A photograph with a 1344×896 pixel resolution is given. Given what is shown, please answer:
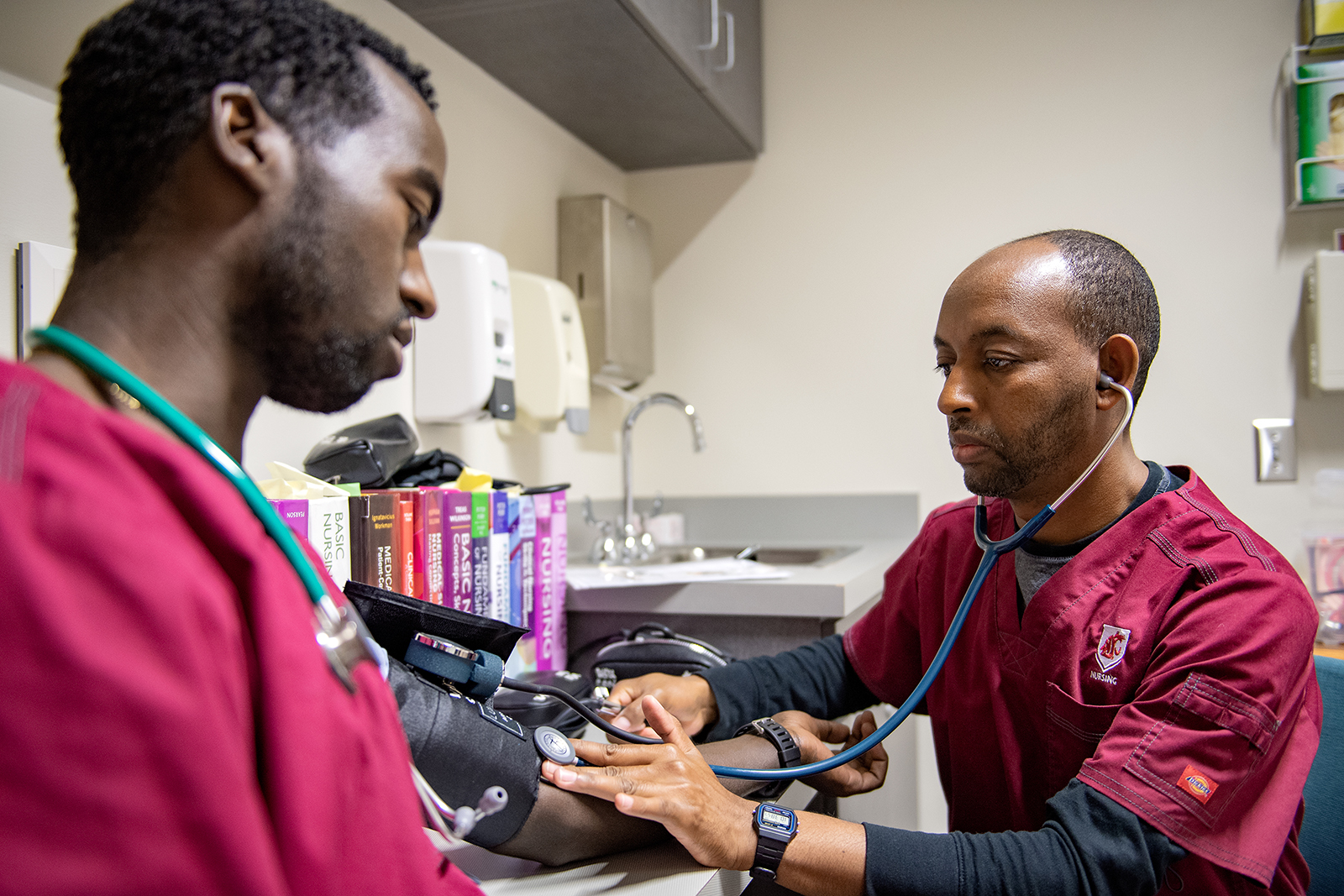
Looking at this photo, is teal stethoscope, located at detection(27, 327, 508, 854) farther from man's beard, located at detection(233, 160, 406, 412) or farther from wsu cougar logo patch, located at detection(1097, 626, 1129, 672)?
wsu cougar logo patch, located at detection(1097, 626, 1129, 672)

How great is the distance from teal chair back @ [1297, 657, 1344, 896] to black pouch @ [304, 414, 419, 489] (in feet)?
3.80

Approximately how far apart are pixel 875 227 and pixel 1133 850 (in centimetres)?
200

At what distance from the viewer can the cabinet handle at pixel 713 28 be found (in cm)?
207

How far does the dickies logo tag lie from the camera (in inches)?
30.8

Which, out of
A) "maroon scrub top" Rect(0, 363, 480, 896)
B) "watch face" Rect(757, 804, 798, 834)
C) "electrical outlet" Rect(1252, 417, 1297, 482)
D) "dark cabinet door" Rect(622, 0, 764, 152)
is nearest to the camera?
"maroon scrub top" Rect(0, 363, 480, 896)

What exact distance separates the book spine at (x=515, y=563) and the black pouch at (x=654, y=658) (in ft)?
0.52

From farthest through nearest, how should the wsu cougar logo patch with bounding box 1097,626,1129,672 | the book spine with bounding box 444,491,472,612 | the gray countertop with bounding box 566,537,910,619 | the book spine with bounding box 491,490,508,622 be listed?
1. the gray countertop with bounding box 566,537,910,619
2. the book spine with bounding box 491,490,508,622
3. the book spine with bounding box 444,491,472,612
4. the wsu cougar logo patch with bounding box 1097,626,1129,672

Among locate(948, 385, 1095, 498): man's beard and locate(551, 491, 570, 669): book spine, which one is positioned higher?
locate(948, 385, 1095, 498): man's beard

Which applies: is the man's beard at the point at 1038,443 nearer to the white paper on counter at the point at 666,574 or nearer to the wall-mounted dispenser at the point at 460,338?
the white paper on counter at the point at 666,574

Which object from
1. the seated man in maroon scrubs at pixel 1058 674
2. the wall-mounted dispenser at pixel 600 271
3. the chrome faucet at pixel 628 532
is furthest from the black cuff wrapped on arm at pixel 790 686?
the wall-mounted dispenser at pixel 600 271

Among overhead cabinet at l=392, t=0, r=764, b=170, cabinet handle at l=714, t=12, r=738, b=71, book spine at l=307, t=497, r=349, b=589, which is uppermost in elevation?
cabinet handle at l=714, t=12, r=738, b=71

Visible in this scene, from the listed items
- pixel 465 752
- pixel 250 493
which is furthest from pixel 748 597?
pixel 250 493

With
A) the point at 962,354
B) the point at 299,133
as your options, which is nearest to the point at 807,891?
the point at 962,354

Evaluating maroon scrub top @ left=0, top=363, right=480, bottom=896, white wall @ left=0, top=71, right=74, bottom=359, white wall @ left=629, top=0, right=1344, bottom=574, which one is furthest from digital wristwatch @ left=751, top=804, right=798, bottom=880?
white wall @ left=629, top=0, right=1344, bottom=574
